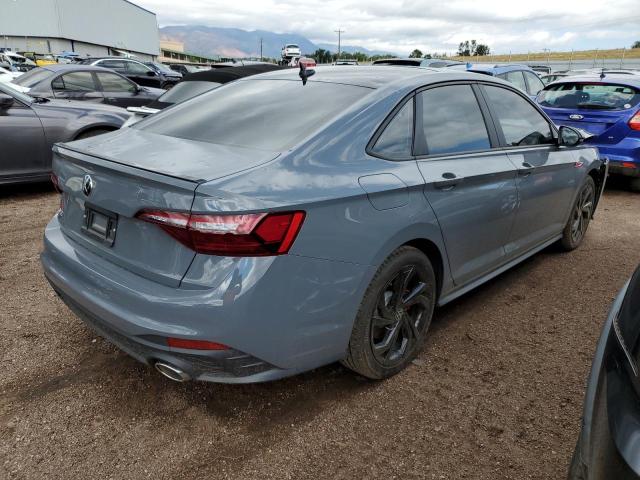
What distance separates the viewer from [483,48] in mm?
86875

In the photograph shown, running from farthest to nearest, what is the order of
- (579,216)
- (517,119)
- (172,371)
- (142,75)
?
→ (142,75) → (579,216) → (517,119) → (172,371)

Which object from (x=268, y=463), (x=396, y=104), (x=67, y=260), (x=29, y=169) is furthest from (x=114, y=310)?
(x=29, y=169)

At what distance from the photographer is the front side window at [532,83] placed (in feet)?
32.2

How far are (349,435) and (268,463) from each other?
1.30 feet

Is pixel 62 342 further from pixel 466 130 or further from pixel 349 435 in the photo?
pixel 466 130

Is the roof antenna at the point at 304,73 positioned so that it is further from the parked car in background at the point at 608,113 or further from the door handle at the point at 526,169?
the parked car in background at the point at 608,113

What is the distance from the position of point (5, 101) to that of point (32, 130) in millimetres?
409

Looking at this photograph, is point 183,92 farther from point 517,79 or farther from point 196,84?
point 517,79

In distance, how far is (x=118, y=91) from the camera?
9.61m

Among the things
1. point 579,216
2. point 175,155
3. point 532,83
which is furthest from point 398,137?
point 532,83

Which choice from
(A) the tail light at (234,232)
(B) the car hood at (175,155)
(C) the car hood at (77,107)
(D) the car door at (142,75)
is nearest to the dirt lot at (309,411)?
(A) the tail light at (234,232)

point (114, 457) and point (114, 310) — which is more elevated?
point (114, 310)

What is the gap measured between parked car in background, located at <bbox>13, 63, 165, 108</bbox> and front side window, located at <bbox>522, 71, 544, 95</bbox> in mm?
7483

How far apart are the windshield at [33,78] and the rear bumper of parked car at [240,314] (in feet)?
25.1
